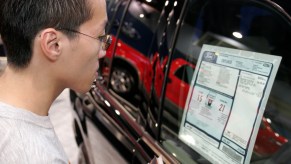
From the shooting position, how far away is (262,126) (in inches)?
49.9

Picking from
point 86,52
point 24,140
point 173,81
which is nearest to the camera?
point 24,140

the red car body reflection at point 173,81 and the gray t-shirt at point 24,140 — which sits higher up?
the red car body reflection at point 173,81

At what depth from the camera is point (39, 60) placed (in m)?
1.13

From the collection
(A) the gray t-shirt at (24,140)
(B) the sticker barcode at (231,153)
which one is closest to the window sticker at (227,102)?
(B) the sticker barcode at (231,153)

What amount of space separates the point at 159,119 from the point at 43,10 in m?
0.92

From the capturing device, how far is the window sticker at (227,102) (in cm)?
128

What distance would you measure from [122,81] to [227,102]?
1016 mm

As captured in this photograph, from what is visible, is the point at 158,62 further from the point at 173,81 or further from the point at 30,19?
the point at 30,19

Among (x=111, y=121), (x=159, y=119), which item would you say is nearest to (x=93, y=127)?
(x=111, y=121)

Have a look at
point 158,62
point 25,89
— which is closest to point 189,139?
point 158,62

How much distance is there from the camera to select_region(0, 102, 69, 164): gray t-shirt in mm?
1021

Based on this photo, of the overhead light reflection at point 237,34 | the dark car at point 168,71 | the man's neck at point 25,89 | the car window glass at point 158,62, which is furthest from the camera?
the car window glass at point 158,62

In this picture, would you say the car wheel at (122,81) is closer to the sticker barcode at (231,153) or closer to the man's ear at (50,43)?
the sticker barcode at (231,153)

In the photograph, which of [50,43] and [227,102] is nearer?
[50,43]
